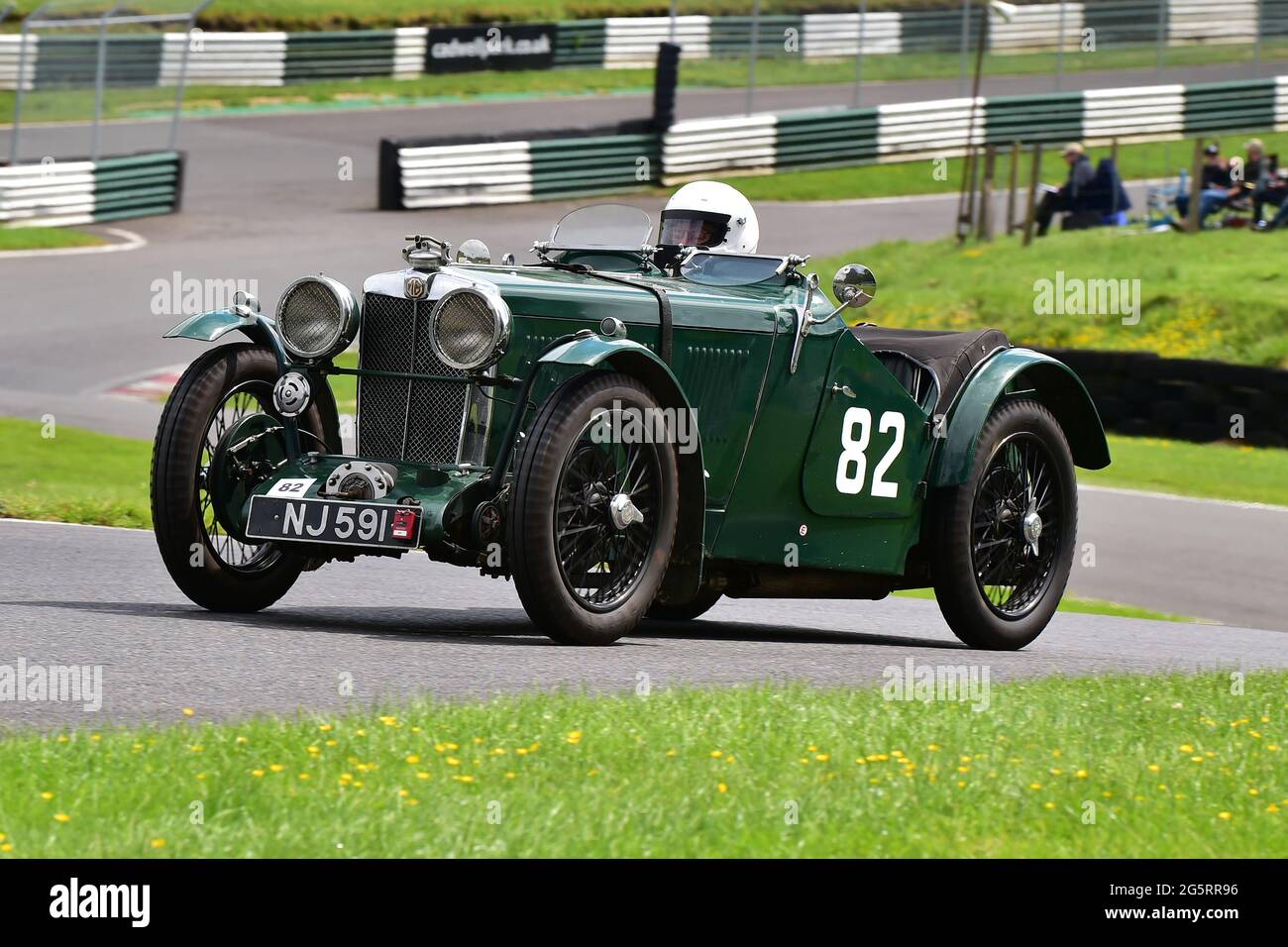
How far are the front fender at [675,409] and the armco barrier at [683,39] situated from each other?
82.7 ft

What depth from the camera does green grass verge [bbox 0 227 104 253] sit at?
24.2 m

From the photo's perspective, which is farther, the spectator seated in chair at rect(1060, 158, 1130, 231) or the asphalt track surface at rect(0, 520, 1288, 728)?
Result: the spectator seated in chair at rect(1060, 158, 1130, 231)

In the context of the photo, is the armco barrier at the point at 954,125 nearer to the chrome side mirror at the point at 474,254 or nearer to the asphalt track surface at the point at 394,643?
the asphalt track surface at the point at 394,643

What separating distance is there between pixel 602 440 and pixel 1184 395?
38.6 ft

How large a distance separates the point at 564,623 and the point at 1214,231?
1840 cm

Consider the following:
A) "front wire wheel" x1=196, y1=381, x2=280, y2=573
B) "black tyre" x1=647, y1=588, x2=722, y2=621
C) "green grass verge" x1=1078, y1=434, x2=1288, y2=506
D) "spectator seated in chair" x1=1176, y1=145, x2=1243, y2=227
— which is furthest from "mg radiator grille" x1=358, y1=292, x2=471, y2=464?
"spectator seated in chair" x1=1176, y1=145, x2=1243, y2=227

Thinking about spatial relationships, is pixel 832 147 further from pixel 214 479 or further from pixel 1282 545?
pixel 214 479

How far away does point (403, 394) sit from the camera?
24.7 ft

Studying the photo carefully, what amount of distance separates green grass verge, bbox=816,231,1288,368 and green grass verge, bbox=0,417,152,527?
362 inches

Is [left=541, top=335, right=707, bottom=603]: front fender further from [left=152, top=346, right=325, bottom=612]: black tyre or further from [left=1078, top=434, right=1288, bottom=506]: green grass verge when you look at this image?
[left=1078, top=434, right=1288, bottom=506]: green grass verge

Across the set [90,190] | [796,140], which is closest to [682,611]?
[90,190]

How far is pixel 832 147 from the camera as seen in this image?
107 ft

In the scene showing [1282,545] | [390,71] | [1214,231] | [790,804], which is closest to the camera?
[790,804]
